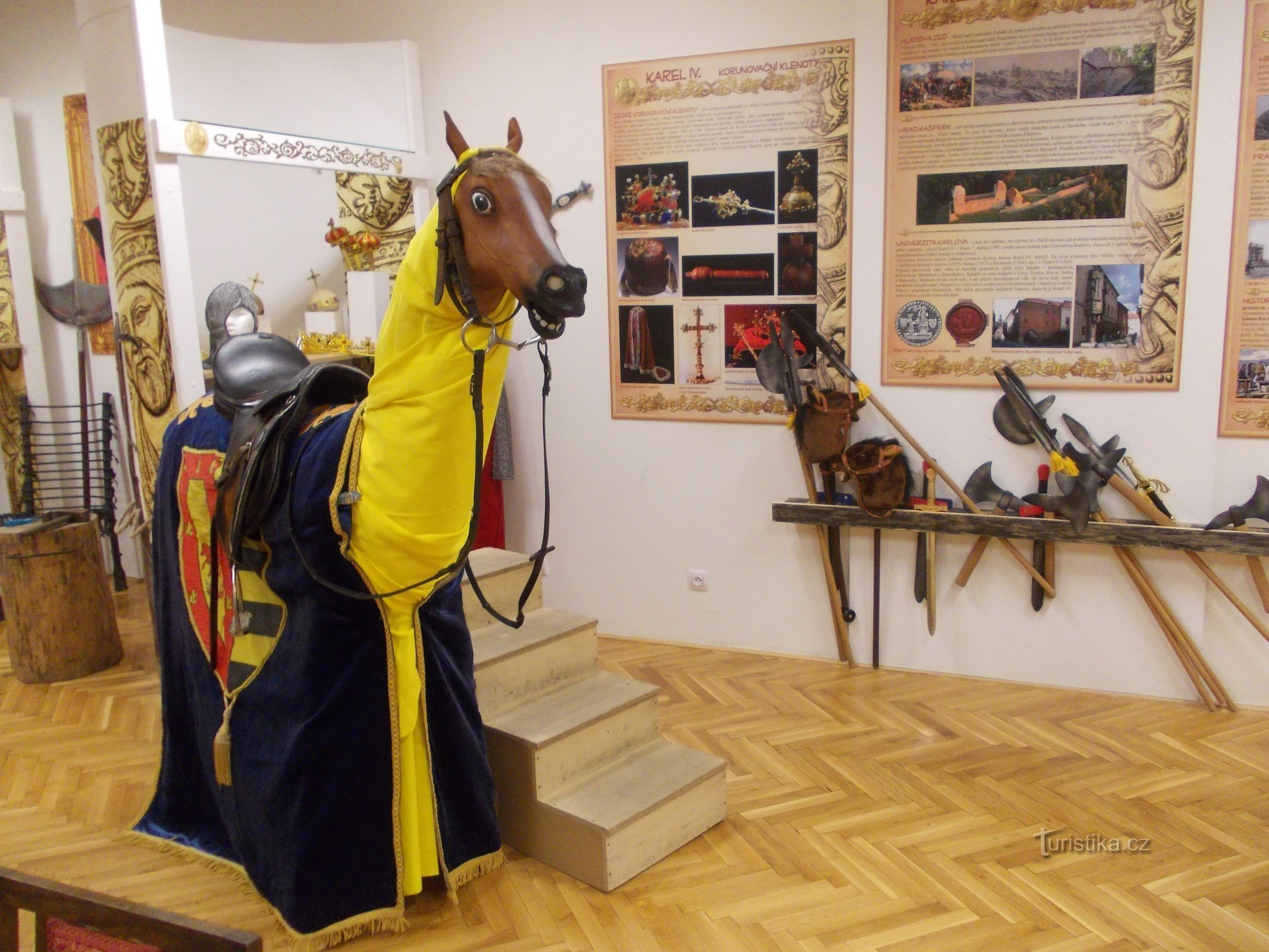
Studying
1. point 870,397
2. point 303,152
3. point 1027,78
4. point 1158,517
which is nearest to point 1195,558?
point 1158,517

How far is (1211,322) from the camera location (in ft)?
12.2

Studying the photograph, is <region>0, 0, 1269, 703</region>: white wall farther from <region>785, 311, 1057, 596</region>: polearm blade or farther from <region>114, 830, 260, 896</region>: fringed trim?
<region>114, 830, 260, 896</region>: fringed trim

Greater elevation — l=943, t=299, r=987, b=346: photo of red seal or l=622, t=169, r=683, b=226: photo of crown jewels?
l=622, t=169, r=683, b=226: photo of crown jewels

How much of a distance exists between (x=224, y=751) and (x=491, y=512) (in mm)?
2375

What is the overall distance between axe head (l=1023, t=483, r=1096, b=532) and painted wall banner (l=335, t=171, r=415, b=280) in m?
3.08

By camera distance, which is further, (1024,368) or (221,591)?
(1024,368)

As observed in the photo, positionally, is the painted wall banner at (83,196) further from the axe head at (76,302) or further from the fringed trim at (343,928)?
the fringed trim at (343,928)

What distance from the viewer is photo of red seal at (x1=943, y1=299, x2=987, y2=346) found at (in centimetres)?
399

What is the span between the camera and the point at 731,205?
427 cm

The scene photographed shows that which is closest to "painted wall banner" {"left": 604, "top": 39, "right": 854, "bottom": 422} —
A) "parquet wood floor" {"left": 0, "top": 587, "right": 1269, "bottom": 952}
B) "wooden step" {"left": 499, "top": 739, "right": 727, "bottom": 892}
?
"parquet wood floor" {"left": 0, "top": 587, "right": 1269, "bottom": 952}

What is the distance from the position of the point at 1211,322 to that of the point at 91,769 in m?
4.33

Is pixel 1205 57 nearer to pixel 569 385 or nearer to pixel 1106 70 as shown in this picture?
pixel 1106 70

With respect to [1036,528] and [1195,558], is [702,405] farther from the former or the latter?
[1195,558]

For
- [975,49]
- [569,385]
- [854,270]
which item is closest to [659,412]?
[569,385]
